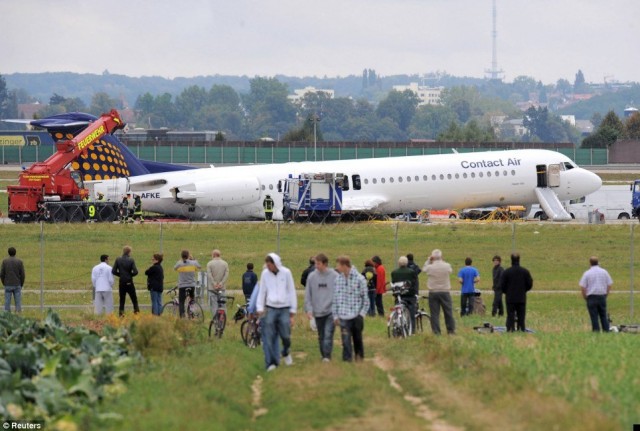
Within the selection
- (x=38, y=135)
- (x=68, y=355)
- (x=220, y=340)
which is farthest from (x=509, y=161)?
(x=38, y=135)

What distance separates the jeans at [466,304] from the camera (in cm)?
3212

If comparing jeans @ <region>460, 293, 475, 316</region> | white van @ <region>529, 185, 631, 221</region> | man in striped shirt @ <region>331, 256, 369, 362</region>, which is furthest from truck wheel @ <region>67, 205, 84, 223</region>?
man in striped shirt @ <region>331, 256, 369, 362</region>

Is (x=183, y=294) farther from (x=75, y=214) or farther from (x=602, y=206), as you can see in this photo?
(x=602, y=206)

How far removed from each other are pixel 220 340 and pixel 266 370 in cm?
380

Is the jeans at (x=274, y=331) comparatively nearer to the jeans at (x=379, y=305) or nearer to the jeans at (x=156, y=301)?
the jeans at (x=156, y=301)

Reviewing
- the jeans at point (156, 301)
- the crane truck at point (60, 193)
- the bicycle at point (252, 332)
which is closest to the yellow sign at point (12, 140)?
the crane truck at point (60, 193)

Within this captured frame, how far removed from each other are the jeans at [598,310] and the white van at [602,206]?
116 feet

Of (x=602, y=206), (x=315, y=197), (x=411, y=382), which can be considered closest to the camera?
(x=411, y=382)

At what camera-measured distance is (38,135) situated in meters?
134

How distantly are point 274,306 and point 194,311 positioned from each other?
735 cm

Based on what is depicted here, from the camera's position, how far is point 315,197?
58.2m

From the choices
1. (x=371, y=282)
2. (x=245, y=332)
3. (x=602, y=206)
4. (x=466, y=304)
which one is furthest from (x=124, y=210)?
(x=245, y=332)

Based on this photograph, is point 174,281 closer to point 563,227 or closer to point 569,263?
point 569,263

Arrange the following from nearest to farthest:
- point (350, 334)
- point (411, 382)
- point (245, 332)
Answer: point (411, 382) → point (350, 334) → point (245, 332)
